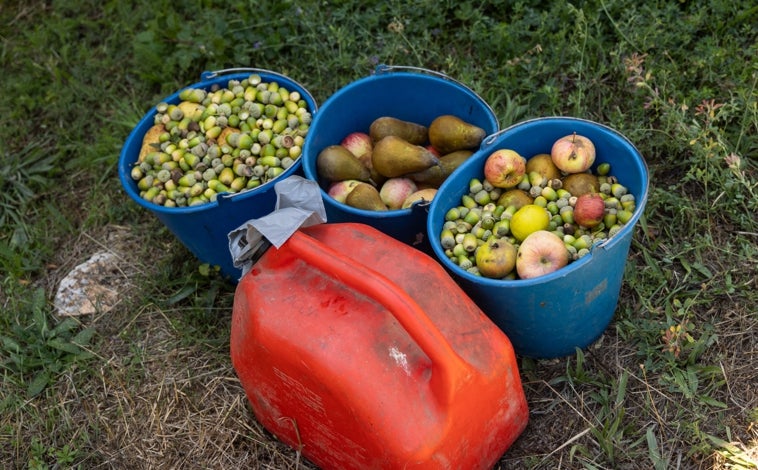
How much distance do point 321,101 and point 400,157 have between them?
978mm

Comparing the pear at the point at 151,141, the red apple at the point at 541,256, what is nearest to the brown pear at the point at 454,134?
the red apple at the point at 541,256

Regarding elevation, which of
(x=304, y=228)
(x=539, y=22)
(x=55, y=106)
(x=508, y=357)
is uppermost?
(x=539, y=22)

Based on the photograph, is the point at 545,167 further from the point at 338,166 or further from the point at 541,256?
the point at 338,166

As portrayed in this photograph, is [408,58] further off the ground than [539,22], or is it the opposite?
[539,22]

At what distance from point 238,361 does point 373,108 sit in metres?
1.28

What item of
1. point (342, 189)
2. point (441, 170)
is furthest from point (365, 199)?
point (441, 170)

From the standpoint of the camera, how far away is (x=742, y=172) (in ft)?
9.12

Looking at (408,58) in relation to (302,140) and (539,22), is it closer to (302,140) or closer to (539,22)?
(539,22)

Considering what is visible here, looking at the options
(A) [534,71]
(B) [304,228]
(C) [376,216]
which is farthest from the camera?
(A) [534,71]

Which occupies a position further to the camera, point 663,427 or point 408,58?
point 408,58

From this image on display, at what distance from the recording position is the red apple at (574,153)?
249 cm

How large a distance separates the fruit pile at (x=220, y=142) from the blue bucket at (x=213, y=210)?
41 millimetres

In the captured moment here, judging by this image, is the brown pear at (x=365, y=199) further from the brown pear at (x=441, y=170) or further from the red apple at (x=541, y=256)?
the red apple at (x=541, y=256)

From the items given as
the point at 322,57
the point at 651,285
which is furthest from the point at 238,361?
the point at 322,57
